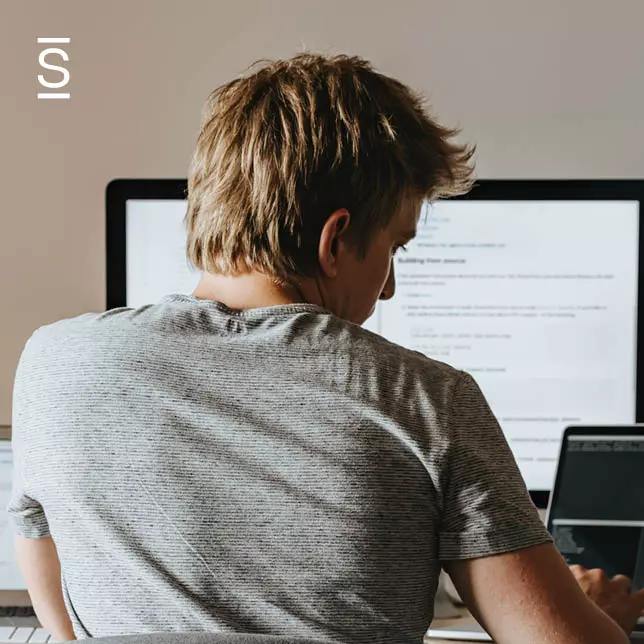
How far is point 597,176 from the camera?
153cm

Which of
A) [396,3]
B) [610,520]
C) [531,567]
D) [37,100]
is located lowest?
[610,520]

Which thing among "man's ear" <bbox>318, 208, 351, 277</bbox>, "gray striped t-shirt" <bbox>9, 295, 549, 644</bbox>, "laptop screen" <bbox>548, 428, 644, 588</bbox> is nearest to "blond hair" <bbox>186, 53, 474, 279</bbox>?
"man's ear" <bbox>318, 208, 351, 277</bbox>

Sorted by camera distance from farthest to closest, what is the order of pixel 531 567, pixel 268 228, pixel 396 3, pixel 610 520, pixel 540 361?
pixel 396 3 < pixel 540 361 < pixel 610 520 < pixel 268 228 < pixel 531 567

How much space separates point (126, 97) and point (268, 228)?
90 cm

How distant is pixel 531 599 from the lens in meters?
0.66

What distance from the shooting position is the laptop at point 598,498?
47.4 inches

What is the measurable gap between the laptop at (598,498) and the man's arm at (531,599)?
1.80 feet

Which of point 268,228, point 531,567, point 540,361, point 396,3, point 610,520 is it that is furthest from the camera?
point 396,3

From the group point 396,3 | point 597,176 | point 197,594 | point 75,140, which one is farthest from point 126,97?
point 197,594

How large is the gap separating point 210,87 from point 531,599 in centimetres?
115

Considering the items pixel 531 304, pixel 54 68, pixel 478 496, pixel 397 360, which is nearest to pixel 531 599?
pixel 478 496

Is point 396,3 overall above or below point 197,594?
above

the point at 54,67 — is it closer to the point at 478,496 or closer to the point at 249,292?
the point at 249,292

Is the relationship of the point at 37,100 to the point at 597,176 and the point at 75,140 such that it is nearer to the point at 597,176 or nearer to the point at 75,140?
the point at 75,140
